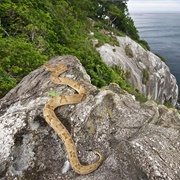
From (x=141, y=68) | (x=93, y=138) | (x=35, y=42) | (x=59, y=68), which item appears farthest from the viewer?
(x=141, y=68)

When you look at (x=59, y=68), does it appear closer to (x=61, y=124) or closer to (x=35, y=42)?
(x=61, y=124)

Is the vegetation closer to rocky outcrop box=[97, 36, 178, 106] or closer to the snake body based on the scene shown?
rocky outcrop box=[97, 36, 178, 106]

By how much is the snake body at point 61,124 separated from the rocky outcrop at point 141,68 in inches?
1007

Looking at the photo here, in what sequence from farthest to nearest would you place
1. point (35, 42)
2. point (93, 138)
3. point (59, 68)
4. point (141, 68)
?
point (141, 68), point (35, 42), point (59, 68), point (93, 138)

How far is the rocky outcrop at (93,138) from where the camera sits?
590 cm

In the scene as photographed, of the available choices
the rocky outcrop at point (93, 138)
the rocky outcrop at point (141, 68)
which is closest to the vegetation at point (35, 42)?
the rocky outcrop at point (141, 68)

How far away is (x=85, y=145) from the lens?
6.49 metres

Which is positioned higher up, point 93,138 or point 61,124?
point 61,124

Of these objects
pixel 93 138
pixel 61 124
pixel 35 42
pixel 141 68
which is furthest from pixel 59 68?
pixel 141 68

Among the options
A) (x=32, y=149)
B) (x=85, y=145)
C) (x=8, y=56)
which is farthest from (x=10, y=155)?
(x=8, y=56)

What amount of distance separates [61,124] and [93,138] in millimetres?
842

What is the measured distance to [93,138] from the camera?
6629 millimetres

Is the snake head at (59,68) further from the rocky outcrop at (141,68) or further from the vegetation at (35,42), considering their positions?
the rocky outcrop at (141,68)

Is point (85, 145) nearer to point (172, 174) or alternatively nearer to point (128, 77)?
point (172, 174)
